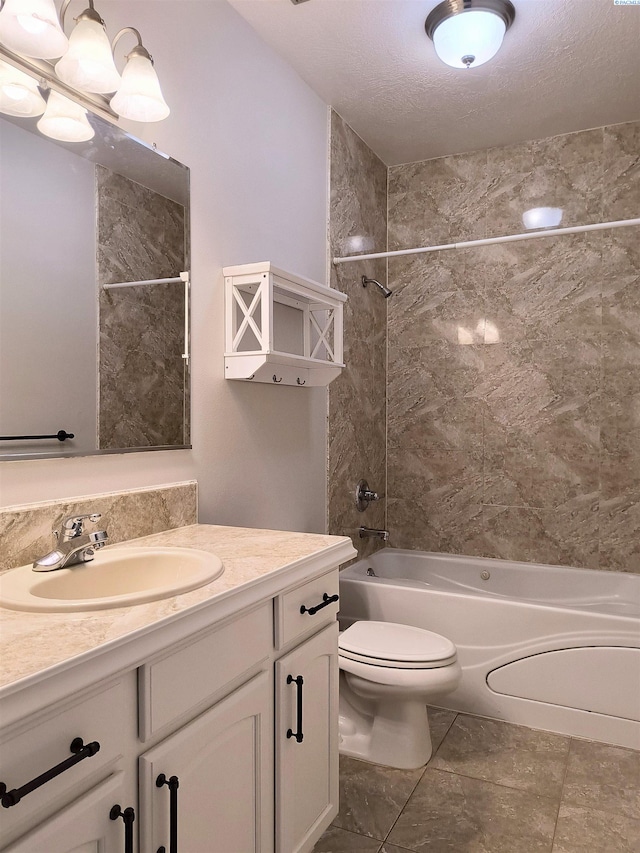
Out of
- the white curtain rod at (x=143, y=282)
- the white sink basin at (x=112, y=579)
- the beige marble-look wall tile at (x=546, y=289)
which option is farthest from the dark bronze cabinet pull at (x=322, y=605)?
the beige marble-look wall tile at (x=546, y=289)

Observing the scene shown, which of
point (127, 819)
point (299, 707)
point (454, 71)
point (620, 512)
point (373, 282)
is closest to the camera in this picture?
point (127, 819)

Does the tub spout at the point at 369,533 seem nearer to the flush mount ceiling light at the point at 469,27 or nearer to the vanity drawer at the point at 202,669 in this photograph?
the vanity drawer at the point at 202,669

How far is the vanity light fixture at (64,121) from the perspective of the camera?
1.37m

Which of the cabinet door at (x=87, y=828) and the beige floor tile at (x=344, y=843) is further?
the beige floor tile at (x=344, y=843)

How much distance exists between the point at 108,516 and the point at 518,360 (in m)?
2.30

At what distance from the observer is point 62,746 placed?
0.79m

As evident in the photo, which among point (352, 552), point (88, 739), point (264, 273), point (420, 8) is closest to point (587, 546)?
point (352, 552)

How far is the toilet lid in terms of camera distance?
201 centimetres

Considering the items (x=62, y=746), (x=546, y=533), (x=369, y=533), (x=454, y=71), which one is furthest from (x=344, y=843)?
(x=454, y=71)

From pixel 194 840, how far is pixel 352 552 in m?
0.73

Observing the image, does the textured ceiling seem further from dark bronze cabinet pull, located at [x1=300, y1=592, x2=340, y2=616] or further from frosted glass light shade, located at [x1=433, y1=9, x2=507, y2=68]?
dark bronze cabinet pull, located at [x1=300, y1=592, x2=340, y2=616]

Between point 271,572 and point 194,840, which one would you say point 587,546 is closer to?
point 271,572

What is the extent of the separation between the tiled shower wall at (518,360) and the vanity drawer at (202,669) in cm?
160

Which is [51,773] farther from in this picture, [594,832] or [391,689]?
[594,832]
